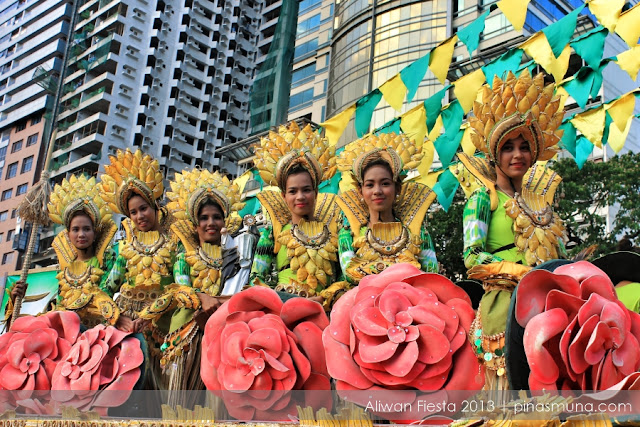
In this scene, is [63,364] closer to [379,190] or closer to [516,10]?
[379,190]

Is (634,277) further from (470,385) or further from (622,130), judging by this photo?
(622,130)

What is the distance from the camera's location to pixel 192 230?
4715 mm

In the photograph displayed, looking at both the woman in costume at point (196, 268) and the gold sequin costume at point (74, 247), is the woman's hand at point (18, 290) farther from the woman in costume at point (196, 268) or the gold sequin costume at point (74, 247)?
the woman in costume at point (196, 268)

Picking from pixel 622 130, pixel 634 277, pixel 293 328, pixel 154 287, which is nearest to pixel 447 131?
pixel 622 130

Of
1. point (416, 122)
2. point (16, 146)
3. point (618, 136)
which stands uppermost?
point (16, 146)

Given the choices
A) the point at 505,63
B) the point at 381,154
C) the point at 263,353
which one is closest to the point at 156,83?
the point at 505,63

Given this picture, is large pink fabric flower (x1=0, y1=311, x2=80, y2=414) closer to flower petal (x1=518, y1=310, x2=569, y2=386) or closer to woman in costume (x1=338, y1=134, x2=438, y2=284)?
woman in costume (x1=338, y1=134, x2=438, y2=284)

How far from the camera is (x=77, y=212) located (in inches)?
207

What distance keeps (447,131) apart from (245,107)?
38.8 metres

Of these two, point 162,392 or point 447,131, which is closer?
point 162,392

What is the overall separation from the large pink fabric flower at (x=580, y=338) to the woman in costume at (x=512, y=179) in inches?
36.6

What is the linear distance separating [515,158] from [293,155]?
1523 millimetres

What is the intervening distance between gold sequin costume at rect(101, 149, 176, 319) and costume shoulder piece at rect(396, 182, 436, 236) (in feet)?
6.55

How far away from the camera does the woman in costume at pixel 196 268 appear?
11.8 ft
